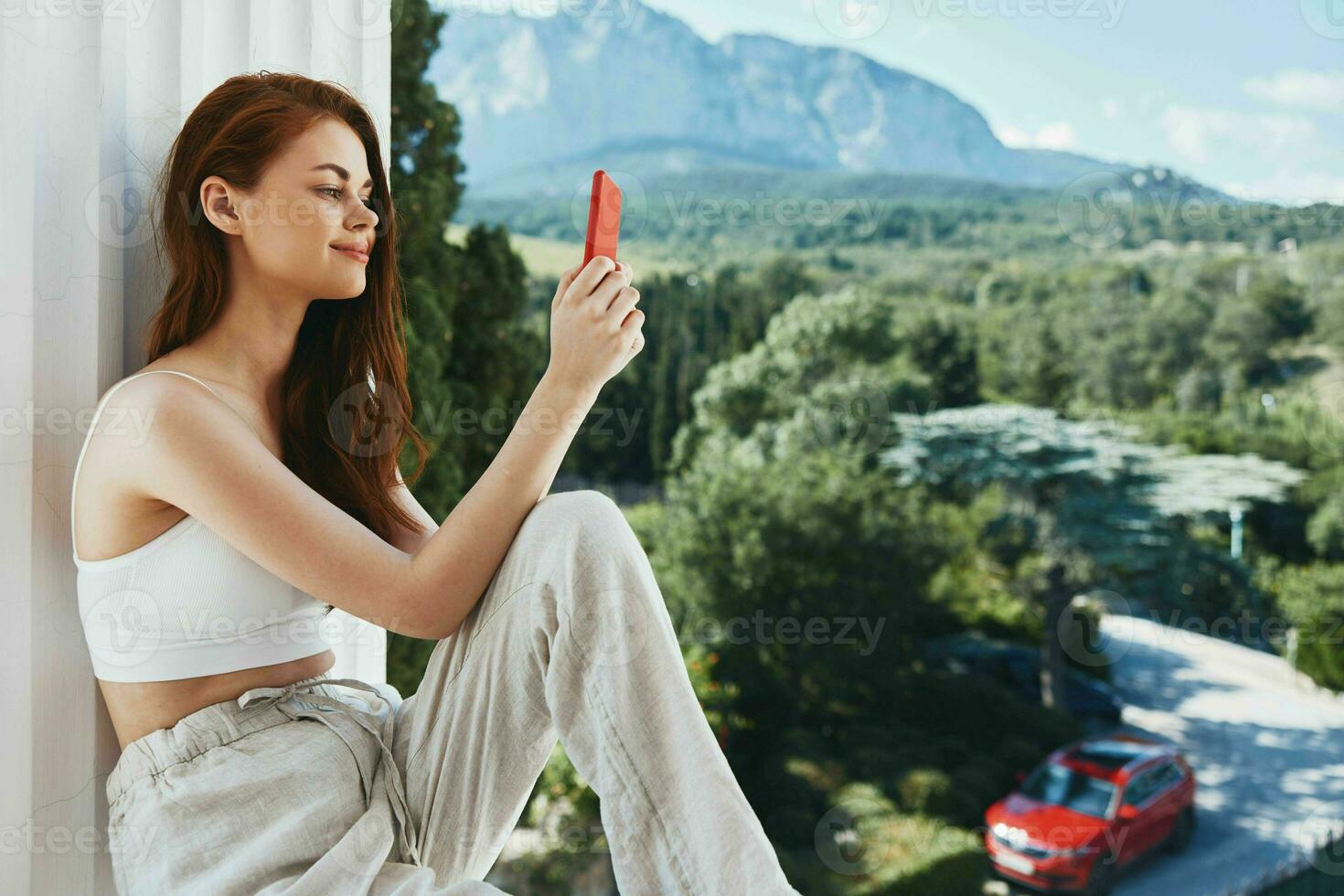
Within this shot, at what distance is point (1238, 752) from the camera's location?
457 centimetres

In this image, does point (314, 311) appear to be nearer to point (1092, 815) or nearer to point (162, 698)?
point (162, 698)

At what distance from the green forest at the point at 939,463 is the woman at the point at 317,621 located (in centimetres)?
355

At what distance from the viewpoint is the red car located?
445cm

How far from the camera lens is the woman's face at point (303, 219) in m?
0.91

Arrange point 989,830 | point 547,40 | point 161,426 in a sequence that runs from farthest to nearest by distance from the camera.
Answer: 1. point 547,40
2. point 989,830
3. point 161,426

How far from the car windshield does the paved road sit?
281mm

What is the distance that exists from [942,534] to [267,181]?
4.15 metres

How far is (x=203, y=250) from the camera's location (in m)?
0.91

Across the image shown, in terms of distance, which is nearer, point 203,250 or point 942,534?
point 203,250

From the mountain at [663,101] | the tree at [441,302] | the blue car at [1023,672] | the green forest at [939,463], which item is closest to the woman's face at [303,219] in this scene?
the tree at [441,302]

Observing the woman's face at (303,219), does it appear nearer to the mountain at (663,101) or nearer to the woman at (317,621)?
the woman at (317,621)

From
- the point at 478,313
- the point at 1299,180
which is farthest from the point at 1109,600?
the point at 478,313

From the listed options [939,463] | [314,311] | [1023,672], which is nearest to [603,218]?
[314,311]

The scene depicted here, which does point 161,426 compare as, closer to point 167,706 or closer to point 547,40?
point 167,706
